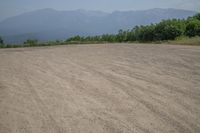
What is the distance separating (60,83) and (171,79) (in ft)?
11.3

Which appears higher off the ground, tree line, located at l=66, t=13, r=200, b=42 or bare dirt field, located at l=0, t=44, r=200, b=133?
tree line, located at l=66, t=13, r=200, b=42

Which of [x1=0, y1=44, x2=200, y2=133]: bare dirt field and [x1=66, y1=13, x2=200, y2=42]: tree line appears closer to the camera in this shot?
[x1=0, y1=44, x2=200, y2=133]: bare dirt field

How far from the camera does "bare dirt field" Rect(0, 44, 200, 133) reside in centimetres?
578

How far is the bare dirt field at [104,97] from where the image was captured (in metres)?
5.78

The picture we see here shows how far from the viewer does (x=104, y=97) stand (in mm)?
7547

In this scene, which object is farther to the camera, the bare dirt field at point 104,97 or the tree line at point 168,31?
the tree line at point 168,31

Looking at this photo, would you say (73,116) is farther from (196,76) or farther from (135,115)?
(196,76)

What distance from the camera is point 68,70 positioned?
11297 millimetres

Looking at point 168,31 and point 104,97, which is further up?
point 168,31

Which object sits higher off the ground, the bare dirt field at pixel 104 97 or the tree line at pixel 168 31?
the tree line at pixel 168 31

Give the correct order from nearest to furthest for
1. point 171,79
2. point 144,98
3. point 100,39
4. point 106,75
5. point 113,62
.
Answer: point 144,98, point 171,79, point 106,75, point 113,62, point 100,39

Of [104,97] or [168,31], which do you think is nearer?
[104,97]

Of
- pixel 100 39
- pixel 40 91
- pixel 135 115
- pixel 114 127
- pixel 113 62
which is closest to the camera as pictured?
pixel 114 127

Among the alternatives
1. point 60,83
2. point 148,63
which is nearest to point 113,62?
point 148,63
